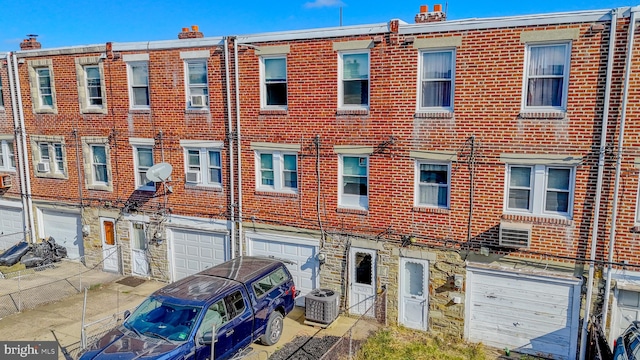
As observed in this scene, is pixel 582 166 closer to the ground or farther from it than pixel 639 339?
farther from it

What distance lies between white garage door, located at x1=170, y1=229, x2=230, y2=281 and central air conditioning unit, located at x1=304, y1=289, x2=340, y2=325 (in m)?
3.87

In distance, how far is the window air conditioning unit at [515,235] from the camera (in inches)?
418

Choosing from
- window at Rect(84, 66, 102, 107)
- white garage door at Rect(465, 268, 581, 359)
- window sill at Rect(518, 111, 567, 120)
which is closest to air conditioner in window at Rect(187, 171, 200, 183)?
window at Rect(84, 66, 102, 107)

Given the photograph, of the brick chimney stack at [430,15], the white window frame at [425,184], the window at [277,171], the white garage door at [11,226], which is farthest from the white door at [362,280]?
the white garage door at [11,226]

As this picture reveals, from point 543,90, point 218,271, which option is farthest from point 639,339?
point 218,271

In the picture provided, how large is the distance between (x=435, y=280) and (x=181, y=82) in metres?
9.79

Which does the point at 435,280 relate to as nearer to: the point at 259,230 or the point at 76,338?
the point at 259,230

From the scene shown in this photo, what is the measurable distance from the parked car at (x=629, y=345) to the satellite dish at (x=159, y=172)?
41.9ft

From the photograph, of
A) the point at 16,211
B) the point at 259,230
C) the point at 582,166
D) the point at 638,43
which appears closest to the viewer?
the point at 638,43

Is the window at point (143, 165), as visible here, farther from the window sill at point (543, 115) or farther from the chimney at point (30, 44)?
the window sill at point (543, 115)

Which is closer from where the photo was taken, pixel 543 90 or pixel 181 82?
pixel 543 90

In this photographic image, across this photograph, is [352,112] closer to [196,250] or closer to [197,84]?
[197,84]

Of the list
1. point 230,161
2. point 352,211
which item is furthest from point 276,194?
point 352,211

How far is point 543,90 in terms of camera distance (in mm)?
10594
